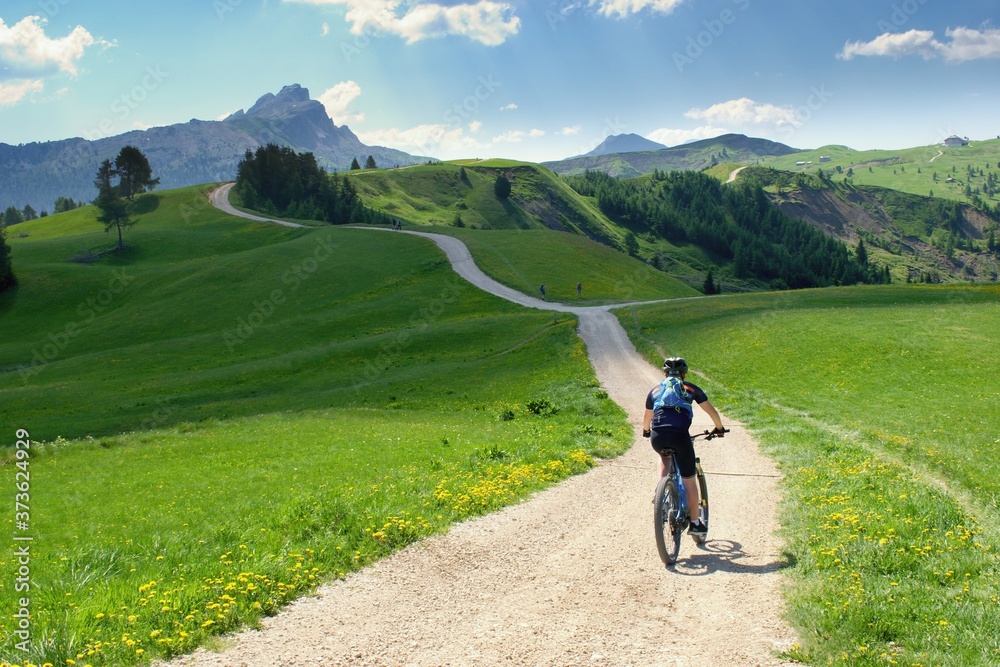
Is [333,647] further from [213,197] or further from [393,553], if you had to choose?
[213,197]

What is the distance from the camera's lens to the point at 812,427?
2505cm

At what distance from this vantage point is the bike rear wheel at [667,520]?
37.3 ft

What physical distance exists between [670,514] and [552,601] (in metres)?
3.14

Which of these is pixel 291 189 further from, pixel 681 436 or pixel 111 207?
pixel 681 436

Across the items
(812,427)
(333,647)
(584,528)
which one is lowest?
(812,427)

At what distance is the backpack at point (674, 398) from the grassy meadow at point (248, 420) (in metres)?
5.01

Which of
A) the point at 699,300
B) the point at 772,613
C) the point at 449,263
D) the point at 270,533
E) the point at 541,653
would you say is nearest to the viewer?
the point at 541,653

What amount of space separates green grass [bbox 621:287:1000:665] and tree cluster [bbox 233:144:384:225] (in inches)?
3558

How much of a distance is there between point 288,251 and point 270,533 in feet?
263

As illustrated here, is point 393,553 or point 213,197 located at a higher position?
point 213,197

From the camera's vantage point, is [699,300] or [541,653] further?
[699,300]

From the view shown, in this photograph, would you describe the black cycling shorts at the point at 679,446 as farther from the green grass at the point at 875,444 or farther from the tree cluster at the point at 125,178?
the tree cluster at the point at 125,178

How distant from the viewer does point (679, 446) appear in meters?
11.9

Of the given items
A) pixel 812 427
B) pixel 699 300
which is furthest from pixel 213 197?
pixel 812 427
